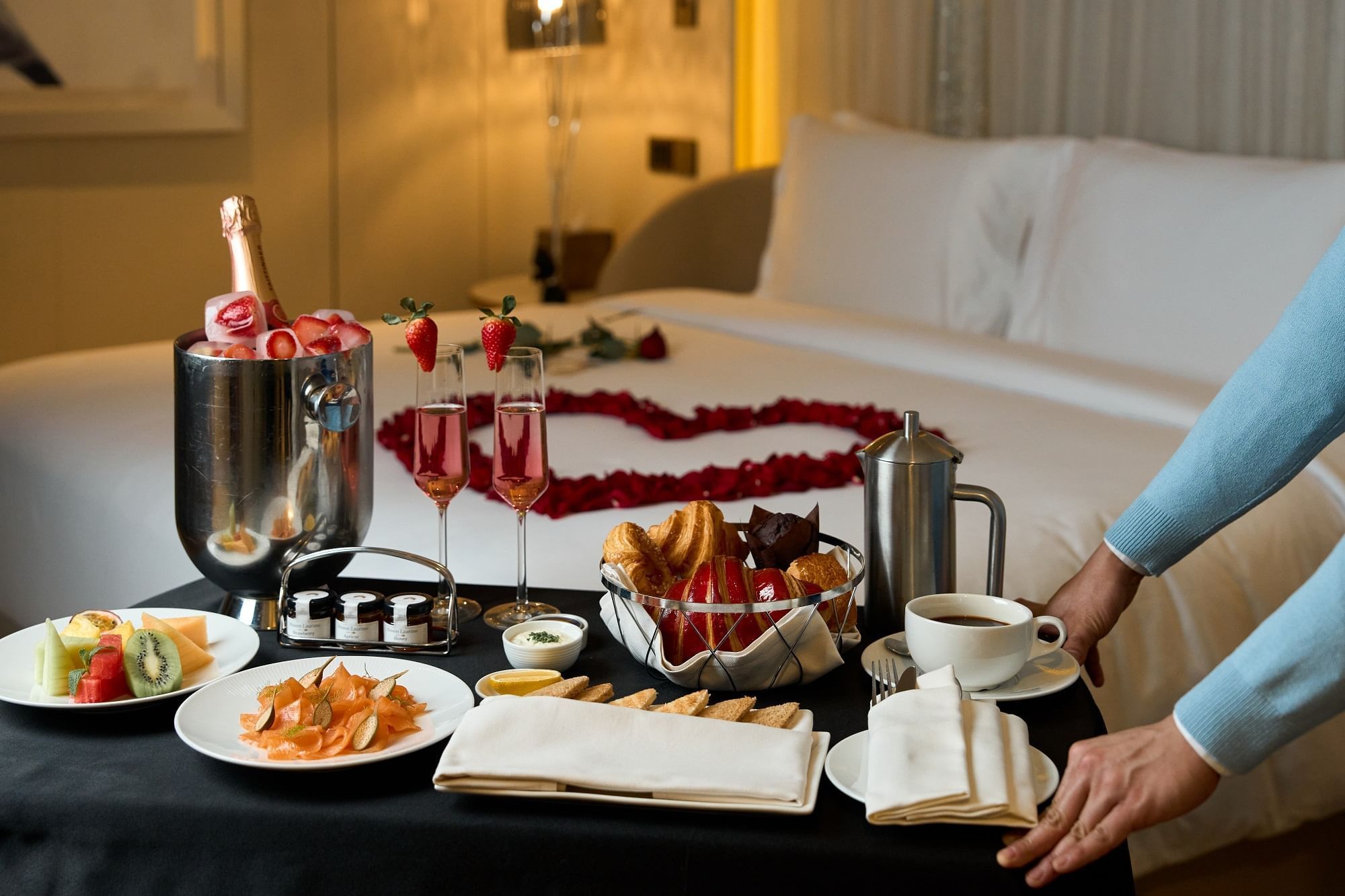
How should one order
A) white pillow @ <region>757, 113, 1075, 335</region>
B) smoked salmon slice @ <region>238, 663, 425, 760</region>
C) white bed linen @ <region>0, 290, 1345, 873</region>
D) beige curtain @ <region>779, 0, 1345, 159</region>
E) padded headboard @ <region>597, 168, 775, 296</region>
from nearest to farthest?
smoked salmon slice @ <region>238, 663, 425, 760</region>
white bed linen @ <region>0, 290, 1345, 873</region>
beige curtain @ <region>779, 0, 1345, 159</region>
white pillow @ <region>757, 113, 1075, 335</region>
padded headboard @ <region>597, 168, 775, 296</region>

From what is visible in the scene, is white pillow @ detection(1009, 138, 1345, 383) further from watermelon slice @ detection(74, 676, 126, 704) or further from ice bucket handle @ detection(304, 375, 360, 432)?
watermelon slice @ detection(74, 676, 126, 704)

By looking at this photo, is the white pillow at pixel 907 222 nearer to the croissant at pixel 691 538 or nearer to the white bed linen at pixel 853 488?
the white bed linen at pixel 853 488

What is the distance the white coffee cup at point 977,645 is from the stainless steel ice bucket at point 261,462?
55 centimetres

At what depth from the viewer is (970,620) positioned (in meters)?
1.09


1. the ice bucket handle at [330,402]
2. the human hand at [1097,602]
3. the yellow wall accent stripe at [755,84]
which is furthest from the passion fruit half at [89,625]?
the yellow wall accent stripe at [755,84]

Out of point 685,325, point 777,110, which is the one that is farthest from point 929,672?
point 777,110

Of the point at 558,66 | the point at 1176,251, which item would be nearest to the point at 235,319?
the point at 1176,251

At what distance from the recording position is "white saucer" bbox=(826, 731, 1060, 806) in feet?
2.88

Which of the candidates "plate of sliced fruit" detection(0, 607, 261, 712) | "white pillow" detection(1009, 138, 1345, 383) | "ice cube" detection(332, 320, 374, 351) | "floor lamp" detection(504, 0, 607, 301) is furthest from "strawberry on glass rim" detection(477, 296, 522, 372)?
"floor lamp" detection(504, 0, 607, 301)

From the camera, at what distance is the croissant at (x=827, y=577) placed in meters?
1.09

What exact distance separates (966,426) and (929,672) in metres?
1.20

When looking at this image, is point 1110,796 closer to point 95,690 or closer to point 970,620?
point 970,620

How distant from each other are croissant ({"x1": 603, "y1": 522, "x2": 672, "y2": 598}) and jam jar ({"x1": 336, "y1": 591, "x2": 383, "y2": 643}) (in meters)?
0.21

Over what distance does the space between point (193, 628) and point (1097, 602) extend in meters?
0.80
